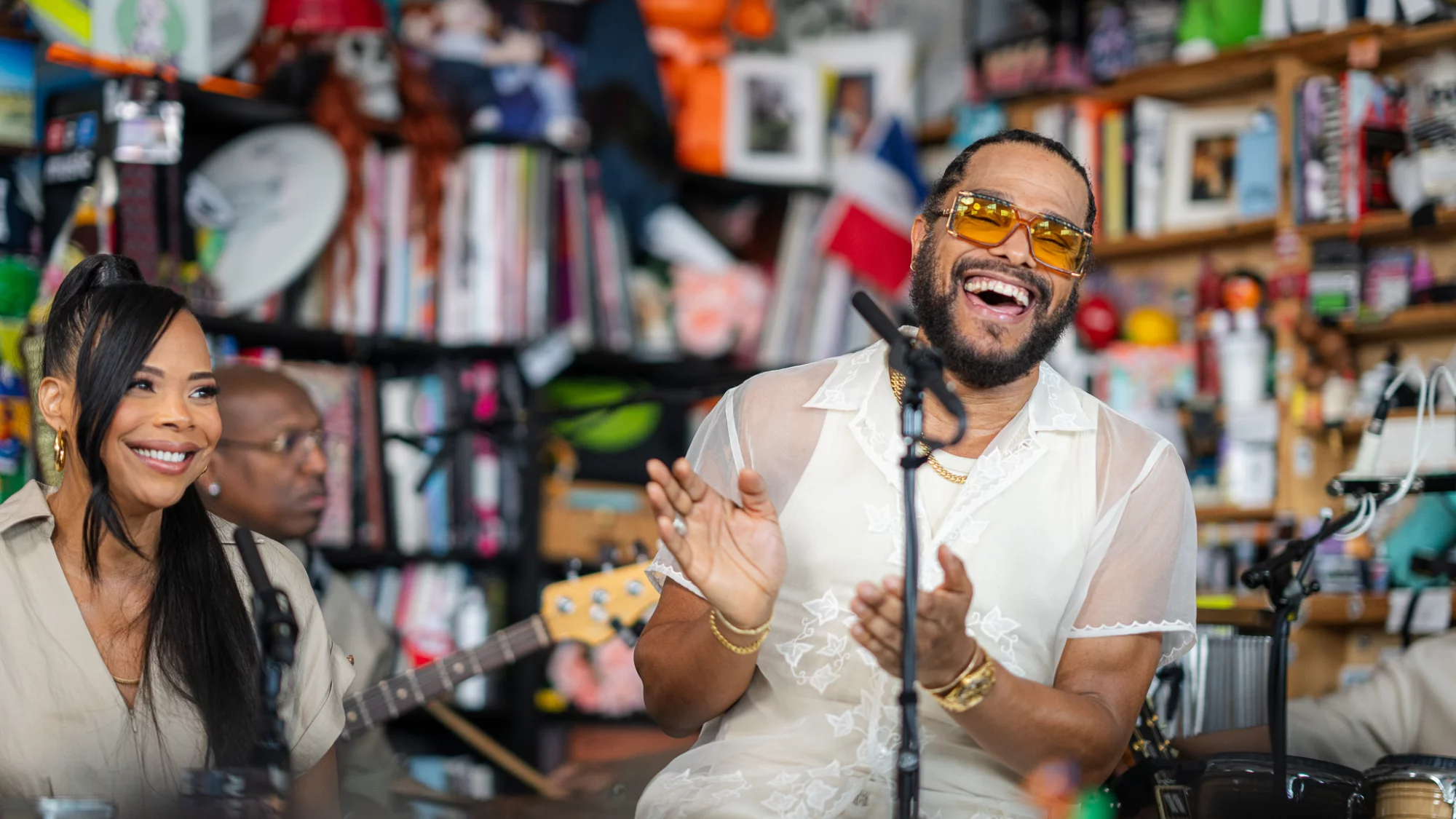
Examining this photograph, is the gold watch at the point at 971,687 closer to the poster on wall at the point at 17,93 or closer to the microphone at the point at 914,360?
the microphone at the point at 914,360

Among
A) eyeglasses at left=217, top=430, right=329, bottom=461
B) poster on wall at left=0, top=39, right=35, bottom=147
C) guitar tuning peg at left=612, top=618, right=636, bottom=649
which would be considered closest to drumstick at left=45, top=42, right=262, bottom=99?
poster on wall at left=0, top=39, right=35, bottom=147

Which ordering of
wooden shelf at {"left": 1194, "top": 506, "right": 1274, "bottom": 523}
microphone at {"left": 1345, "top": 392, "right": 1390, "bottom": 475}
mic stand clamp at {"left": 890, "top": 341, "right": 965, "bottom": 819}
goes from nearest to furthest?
mic stand clamp at {"left": 890, "top": 341, "right": 965, "bottom": 819}, microphone at {"left": 1345, "top": 392, "right": 1390, "bottom": 475}, wooden shelf at {"left": 1194, "top": 506, "right": 1274, "bottom": 523}

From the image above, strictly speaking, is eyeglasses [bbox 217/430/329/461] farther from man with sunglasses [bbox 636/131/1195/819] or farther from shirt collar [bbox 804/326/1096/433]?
shirt collar [bbox 804/326/1096/433]

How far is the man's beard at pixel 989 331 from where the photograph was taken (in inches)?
79.5

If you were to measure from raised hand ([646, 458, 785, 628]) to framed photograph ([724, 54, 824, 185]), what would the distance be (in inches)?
120

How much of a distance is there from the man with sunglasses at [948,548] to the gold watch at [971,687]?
0.02m

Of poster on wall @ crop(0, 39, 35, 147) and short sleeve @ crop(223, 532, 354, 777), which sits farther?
poster on wall @ crop(0, 39, 35, 147)

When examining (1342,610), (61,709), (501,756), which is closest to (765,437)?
(61,709)

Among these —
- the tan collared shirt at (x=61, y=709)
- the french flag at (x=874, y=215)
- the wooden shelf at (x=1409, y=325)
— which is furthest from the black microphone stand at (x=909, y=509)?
the french flag at (x=874, y=215)

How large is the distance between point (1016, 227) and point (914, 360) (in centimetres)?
49

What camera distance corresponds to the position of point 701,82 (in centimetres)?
465

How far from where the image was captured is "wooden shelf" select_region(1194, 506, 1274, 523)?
4113 mm

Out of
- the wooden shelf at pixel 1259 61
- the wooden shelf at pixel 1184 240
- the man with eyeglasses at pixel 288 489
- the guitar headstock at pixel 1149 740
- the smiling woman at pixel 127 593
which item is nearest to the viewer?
the smiling woman at pixel 127 593

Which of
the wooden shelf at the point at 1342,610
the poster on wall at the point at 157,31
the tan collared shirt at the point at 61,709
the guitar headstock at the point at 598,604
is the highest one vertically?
the poster on wall at the point at 157,31
